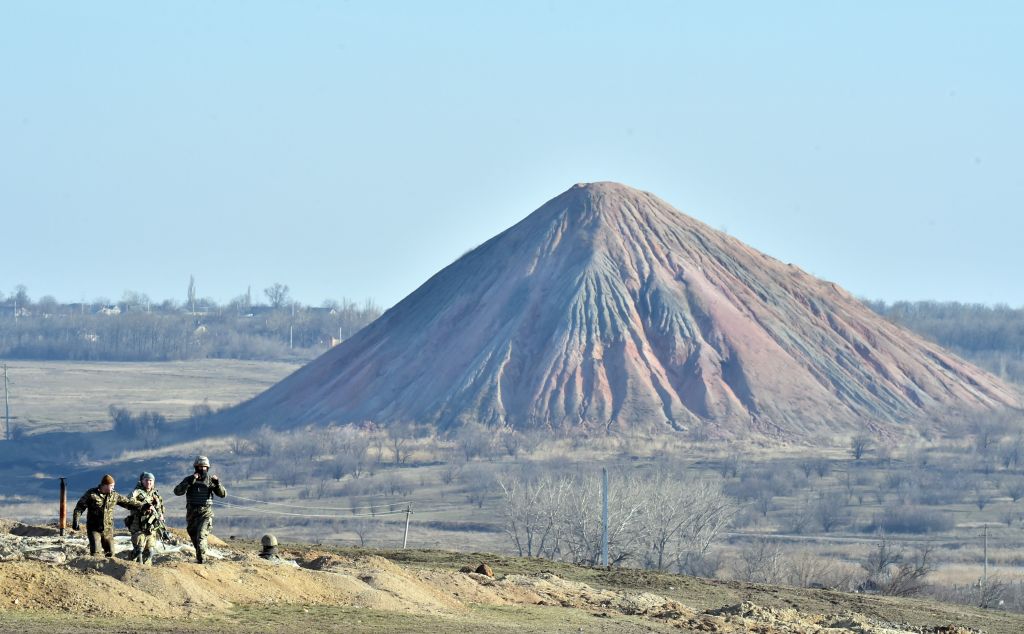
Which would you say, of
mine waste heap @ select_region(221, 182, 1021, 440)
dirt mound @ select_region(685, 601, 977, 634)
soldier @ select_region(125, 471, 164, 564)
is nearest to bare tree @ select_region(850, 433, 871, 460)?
mine waste heap @ select_region(221, 182, 1021, 440)

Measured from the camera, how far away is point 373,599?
24328 millimetres

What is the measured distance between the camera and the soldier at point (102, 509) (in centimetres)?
2219

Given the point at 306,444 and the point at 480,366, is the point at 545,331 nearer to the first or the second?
the point at 480,366

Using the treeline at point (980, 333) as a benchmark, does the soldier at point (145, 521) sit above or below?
below

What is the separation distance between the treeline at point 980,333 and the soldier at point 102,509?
116 meters

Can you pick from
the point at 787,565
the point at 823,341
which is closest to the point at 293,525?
the point at 787,565

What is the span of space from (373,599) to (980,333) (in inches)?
5636

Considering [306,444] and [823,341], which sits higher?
[823,341]

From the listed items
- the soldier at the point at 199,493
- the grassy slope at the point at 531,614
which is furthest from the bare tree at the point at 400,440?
the soldier at the point at 199,493

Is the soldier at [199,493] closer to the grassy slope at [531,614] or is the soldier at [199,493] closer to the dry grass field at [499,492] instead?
the grassy slope at [531,614]

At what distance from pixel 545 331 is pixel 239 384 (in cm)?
4842

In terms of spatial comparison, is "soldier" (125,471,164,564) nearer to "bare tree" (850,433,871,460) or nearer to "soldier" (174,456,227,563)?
"soldier" (174,456,227,563)

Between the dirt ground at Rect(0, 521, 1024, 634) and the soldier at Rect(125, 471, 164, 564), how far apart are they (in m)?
0.30

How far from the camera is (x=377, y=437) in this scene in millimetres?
88500
